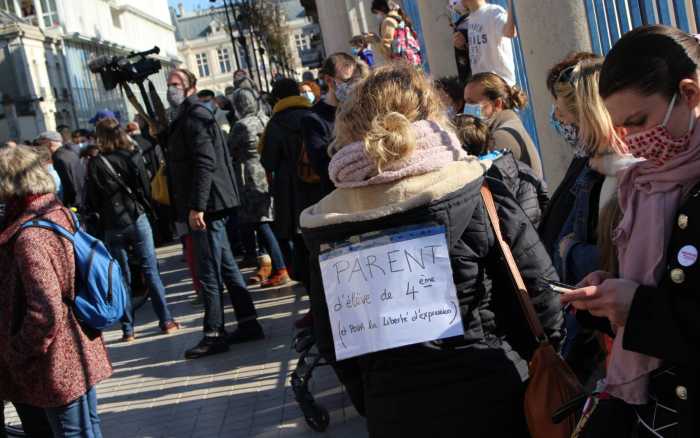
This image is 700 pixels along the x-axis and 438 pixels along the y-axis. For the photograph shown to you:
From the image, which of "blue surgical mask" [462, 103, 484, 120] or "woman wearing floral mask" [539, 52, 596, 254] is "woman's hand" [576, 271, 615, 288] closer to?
"woman wearing floral mask" [539, 52, 596, 254]

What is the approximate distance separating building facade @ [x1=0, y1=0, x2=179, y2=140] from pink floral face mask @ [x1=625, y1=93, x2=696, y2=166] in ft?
113

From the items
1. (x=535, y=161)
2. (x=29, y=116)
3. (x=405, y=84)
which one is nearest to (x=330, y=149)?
(x=405, y=84)

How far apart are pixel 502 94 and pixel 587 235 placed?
223 centimetres

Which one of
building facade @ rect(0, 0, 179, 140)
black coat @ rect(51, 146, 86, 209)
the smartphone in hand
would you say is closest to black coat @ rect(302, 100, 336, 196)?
the smartphone in hand

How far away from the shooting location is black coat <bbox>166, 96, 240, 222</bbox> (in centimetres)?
759

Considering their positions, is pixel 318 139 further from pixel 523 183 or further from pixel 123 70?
pixel 123 70

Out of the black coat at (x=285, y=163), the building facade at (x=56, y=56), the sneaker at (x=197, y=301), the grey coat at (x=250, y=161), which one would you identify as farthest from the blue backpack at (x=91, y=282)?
the building facade at (x=56, y=56)

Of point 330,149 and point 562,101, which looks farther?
point 562,101

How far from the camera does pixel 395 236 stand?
111 inches

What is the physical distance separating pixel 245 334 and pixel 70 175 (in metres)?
5.10

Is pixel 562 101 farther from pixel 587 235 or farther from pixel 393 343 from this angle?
pixel 393 343

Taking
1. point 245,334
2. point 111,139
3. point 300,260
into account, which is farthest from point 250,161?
point 300,260

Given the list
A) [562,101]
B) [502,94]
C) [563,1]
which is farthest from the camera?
[502,94]

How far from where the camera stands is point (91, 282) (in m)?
4.66
